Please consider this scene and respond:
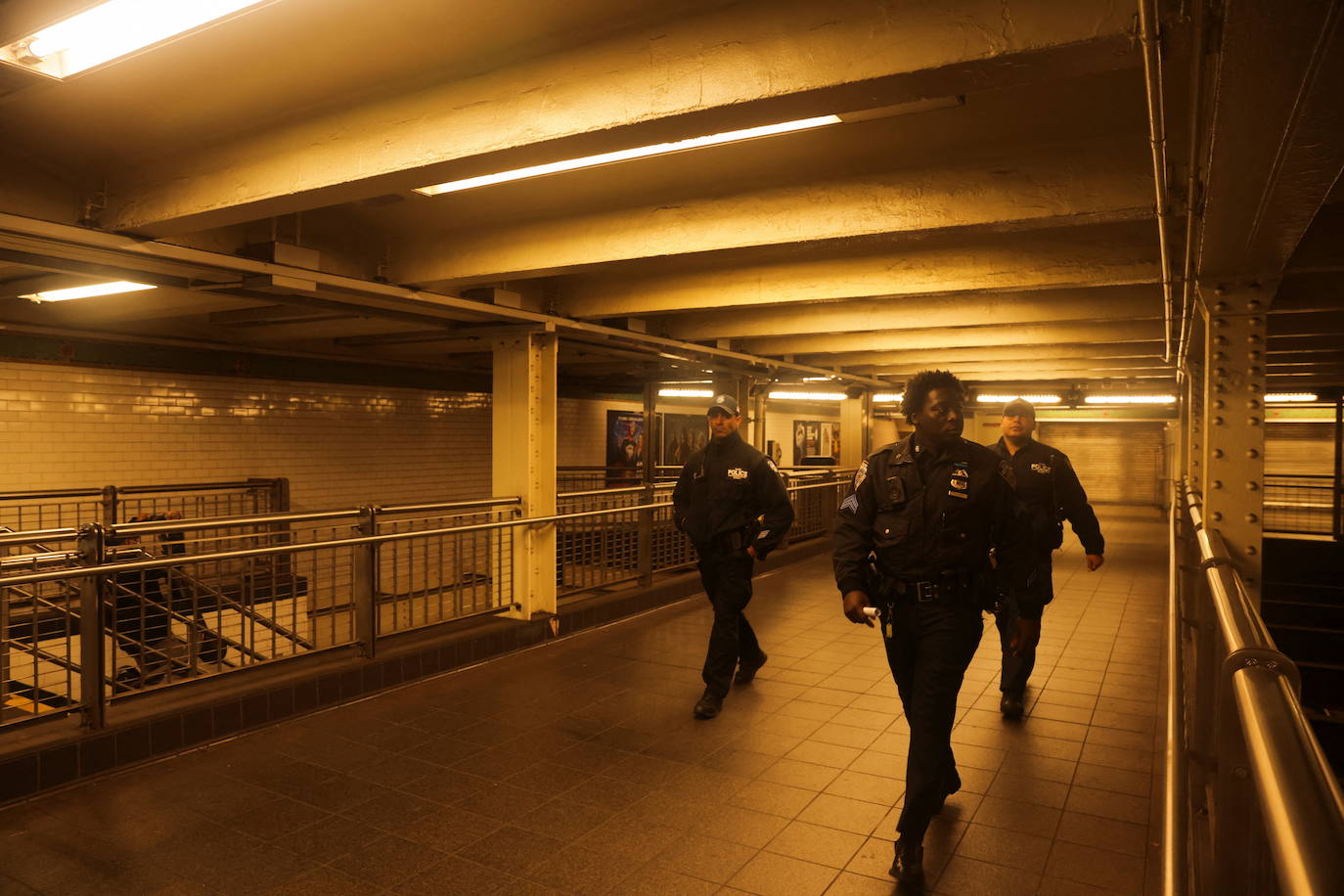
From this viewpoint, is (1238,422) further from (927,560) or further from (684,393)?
(684,393)

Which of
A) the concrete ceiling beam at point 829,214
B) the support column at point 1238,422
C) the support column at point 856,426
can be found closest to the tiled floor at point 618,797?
the support column at point 1238,422

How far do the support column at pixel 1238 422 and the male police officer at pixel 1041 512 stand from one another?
2.19ft

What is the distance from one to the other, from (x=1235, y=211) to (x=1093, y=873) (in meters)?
2.51

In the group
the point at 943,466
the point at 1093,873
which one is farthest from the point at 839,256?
the point at 1093,873

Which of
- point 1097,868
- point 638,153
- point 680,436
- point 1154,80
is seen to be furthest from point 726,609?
point 680,436

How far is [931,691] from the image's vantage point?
10.3 feet

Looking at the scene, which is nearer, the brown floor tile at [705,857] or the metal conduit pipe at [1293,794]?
the metal conduit pipe at [1293,794]

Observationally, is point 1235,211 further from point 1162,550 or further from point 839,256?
point 1162,550

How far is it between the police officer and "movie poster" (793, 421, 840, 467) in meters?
16.6

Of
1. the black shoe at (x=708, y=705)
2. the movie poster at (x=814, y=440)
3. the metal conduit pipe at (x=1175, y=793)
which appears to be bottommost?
the black shoe at (x=708, y=705)

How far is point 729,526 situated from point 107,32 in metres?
3.69

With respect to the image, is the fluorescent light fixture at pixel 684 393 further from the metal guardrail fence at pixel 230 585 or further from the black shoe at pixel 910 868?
the black shoe at pixel 910 868

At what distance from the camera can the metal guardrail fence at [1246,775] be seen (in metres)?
0.72

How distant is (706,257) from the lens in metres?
6.23
